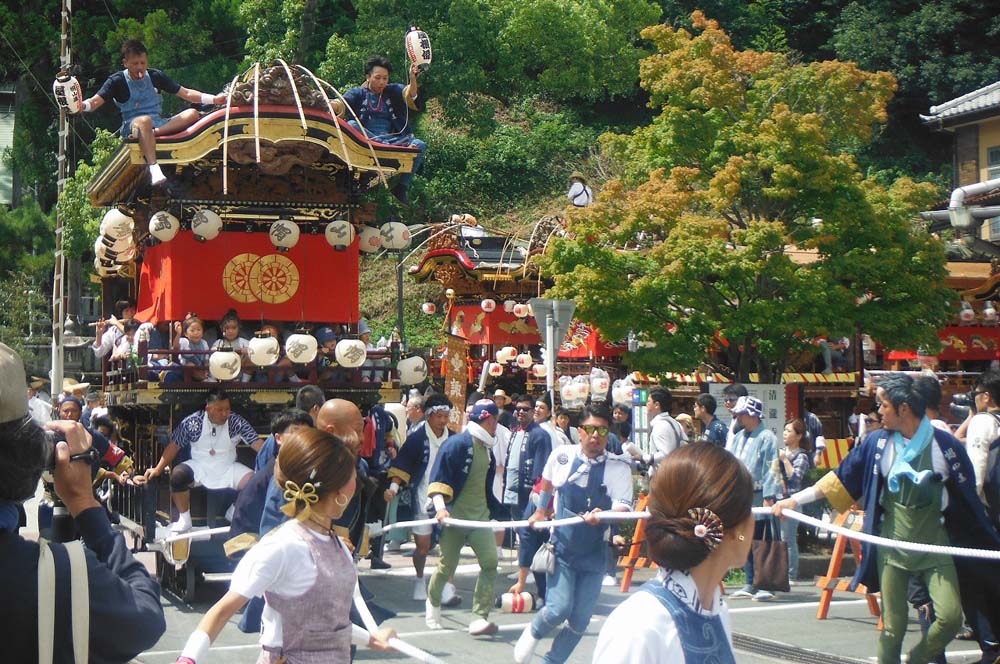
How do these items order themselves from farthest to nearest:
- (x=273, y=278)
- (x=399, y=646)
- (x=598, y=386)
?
(x=598, y=386), (x=273, y=278), (x=399, y=646)

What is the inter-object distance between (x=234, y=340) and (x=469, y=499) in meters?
3.60

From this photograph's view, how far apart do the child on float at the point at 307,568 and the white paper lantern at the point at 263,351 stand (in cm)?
737

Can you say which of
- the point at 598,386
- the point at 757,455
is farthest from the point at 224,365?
the point at 598,386

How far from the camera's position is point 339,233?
42.3ft

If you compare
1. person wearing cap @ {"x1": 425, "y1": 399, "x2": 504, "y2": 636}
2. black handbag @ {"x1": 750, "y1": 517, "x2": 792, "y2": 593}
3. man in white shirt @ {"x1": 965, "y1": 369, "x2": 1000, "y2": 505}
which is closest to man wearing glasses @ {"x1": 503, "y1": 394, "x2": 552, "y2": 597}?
person wearing cap @ {"x1": 425, "y1": 399, "x2": 504, "y2": 636}

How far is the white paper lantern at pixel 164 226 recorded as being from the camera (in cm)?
1227

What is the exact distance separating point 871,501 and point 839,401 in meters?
15.4

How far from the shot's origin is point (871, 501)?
7113mm

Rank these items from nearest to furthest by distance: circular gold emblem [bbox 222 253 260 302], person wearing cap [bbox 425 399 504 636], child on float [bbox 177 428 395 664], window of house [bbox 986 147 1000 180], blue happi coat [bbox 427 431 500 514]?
child on float [bbox 177 428 395 664], person wearing cap [bbox 425 399 504 636], blue happi coat [bbox 427 431 500 514], circular gold emblem [bbox 222 253 260 302], window of house [bbox 986 147 1000 180]

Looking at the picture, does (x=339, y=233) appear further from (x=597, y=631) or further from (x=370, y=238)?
(x=597, y=631)

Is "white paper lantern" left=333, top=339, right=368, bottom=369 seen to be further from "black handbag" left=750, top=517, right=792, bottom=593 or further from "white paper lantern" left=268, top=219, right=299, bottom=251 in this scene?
"black handbag" left=750, top=517, right=792, bottom=593

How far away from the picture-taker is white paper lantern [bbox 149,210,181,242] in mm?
12273

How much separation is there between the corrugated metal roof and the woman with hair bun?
28.7 m

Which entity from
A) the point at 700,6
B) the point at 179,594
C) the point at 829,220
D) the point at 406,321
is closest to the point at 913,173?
the point at 700,6
